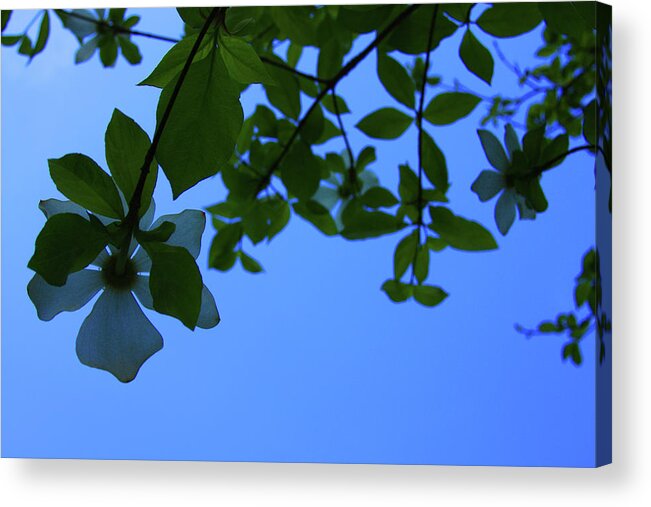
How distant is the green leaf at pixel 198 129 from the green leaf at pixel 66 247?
0.12 ft

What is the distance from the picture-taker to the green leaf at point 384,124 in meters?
0.81

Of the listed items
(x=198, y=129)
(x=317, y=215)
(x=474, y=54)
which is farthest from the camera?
(x=317, y=215)

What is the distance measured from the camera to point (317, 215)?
0.95m

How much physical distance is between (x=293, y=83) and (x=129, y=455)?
1.65 feet

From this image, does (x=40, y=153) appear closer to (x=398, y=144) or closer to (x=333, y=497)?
(x=398, y=144)

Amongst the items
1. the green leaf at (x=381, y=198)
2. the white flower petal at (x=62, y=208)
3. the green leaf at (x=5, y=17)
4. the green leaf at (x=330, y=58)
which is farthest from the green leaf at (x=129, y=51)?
the white flower petal at (x=62, y=208)

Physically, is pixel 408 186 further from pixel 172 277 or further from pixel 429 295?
pixel 172 277

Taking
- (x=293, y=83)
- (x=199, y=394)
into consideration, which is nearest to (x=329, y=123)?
(x=293, y=83)

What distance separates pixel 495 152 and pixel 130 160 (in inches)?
21.5

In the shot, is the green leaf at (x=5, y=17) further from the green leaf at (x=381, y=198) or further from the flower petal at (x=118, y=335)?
the flower petal at (x=118, y=335)

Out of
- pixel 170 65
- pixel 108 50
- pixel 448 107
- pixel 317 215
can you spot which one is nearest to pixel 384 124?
pixel 448 107

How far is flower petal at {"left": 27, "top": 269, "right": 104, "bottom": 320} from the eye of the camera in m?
0.31

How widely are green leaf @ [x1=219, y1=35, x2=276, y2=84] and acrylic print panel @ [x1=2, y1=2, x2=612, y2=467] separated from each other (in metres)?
0.45

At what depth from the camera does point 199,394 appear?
1.00 metres
